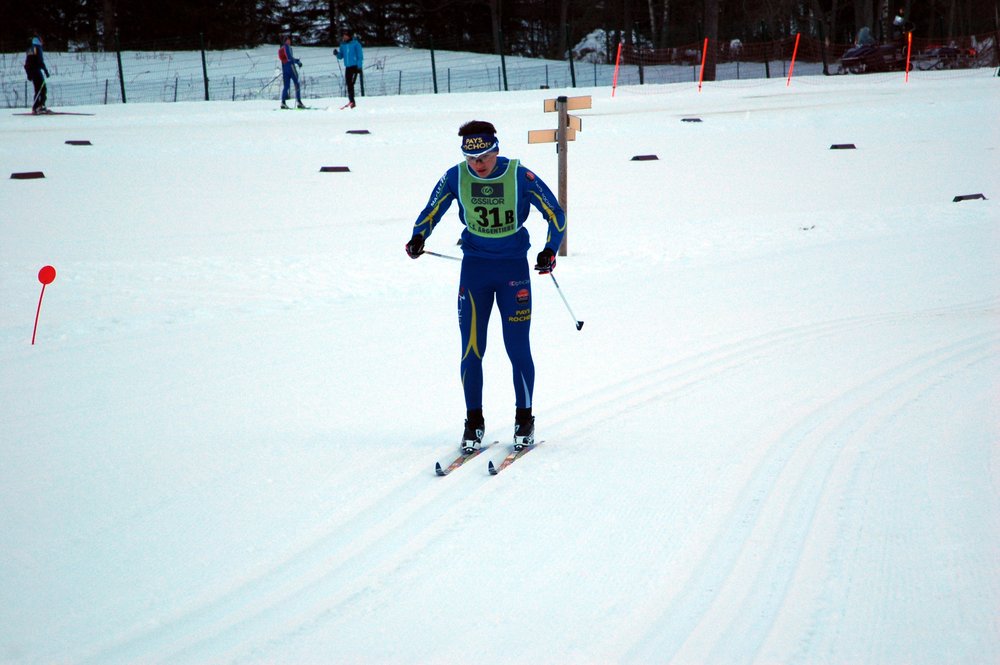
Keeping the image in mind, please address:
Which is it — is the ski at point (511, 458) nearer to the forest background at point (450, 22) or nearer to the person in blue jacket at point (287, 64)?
the person in blue jacket at point (287, 64)

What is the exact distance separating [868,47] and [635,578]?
34.2 meters

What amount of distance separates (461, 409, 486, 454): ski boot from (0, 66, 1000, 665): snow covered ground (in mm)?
150

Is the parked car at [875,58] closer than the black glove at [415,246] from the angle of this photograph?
No

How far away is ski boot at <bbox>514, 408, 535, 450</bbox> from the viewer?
5.46 meters

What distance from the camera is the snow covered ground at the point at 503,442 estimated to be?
3562 millimetres

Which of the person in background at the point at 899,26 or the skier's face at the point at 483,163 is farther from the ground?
the person in background at the point at 899,26

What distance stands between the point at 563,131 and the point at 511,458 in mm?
6862

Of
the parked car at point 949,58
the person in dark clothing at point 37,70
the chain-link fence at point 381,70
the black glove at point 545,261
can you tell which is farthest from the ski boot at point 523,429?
the parked car at point 949,58

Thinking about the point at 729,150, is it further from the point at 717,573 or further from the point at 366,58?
the point at 366,58

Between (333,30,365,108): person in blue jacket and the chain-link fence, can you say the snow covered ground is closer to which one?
(333,30,365,108): person in blue jacket

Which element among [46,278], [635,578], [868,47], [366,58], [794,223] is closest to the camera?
[635,578]

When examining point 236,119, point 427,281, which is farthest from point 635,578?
point 236,119

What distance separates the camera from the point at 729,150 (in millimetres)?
19281

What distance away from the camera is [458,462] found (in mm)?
5250
